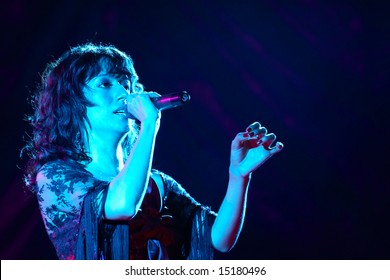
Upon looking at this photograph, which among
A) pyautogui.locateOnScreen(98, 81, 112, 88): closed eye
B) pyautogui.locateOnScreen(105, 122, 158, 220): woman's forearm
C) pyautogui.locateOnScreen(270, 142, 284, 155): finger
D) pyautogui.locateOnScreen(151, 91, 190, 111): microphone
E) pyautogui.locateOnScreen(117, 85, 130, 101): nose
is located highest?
pyautogui.locateOnScreen(98, 81, 112, 88): closed eye

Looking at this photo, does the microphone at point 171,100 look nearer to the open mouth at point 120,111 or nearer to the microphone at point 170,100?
the microphone at point 170,100

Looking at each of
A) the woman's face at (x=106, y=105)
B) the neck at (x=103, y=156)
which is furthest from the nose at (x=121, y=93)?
the neck at (x=103, y=156)

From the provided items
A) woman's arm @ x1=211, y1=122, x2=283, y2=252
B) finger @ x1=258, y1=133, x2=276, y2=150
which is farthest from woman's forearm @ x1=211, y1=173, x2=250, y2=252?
finger @ x1=258, y1=133, x2=276, y2=150

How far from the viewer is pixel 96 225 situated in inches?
48.3

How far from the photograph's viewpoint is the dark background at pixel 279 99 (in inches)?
80.3

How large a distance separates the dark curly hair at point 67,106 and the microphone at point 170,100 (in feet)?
0.76

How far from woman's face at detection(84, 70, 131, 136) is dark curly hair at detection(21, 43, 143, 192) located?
0.7 inches

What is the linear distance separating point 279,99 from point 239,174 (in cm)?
75

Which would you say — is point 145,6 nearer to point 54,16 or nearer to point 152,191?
point 54,16

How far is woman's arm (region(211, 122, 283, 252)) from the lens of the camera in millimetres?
1410

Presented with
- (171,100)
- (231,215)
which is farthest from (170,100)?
(231,215)

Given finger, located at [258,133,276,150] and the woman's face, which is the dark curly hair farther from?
finger, located at [258,133,276,150]
